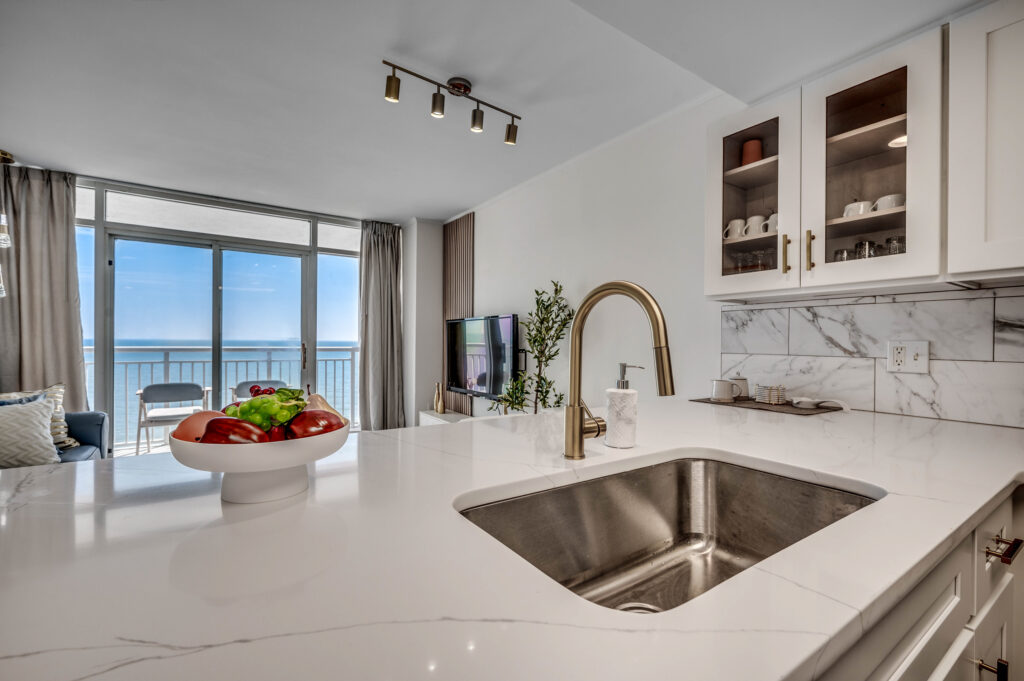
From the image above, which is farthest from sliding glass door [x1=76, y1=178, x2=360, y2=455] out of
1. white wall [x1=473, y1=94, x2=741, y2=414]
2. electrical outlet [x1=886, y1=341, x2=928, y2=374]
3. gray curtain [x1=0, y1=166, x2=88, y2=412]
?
electrical outlet [x1=886, y1=341, x2=928, y2=374]

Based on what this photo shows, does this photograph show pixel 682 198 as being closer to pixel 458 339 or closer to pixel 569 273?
pixel 569 273

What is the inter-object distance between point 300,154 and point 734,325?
295 centimetres

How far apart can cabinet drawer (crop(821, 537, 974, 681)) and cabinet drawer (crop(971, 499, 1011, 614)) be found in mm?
34

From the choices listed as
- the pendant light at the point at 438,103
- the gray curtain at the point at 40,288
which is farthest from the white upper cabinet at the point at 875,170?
the gray curtain at the point at 40,288

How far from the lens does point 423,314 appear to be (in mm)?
4738

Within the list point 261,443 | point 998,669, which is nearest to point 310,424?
point 261,443

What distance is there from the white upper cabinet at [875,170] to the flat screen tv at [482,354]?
7.48 ft

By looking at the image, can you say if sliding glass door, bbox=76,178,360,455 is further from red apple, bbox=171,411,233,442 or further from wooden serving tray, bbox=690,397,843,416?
red apple, bbox=171,411,233,442

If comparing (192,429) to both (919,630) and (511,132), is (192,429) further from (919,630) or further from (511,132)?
(511,132)


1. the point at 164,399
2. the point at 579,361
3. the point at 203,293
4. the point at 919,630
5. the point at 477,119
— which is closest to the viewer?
the point at 919,630

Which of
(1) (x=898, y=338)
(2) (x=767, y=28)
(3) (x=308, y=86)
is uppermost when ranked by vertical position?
(3) (x=308, y=86)

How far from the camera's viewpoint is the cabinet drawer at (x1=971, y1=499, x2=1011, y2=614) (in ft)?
2.43

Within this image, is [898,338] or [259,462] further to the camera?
[898,338]

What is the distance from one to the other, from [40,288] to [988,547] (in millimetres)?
5207
